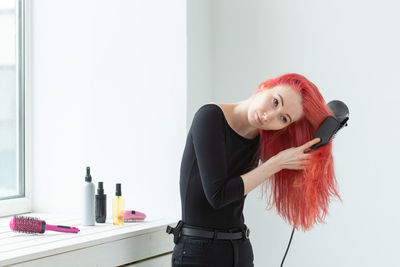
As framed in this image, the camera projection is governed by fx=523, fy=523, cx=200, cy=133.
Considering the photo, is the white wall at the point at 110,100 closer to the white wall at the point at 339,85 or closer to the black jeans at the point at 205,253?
the white wall at the point at 339,85

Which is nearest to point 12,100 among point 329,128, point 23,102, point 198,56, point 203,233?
point 23,102

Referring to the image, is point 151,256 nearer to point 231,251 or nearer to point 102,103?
point 231,251

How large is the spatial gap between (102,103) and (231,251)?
0.85m

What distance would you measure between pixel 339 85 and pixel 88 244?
1.07 m

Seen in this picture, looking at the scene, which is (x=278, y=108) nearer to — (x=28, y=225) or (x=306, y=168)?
(x=306, y=168)

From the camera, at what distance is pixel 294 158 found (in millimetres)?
1455

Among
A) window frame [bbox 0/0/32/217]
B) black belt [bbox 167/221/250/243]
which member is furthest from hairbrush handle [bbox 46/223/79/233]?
window frame [bbox 0/0/32/217]

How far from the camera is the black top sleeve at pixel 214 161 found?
1431mm

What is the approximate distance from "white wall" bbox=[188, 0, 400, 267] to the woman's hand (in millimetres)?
539

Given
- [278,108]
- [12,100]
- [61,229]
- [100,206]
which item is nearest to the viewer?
[278,108]

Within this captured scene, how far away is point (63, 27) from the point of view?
2.13 m

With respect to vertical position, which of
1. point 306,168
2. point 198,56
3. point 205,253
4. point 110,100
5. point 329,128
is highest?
point 198,56

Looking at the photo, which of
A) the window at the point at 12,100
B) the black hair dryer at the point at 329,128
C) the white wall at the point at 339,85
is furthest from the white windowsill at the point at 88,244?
the black hair dryer at the point at 329,128

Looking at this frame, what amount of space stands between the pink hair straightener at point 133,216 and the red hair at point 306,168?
493 millimetres
